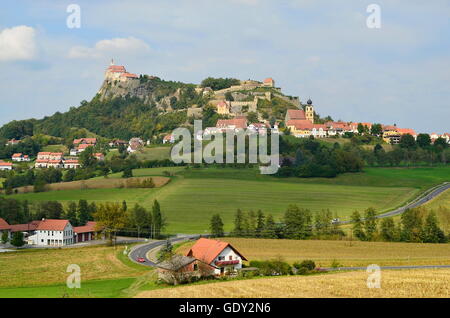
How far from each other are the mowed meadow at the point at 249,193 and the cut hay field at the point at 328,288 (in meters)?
30.6

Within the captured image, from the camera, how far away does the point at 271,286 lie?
2777 centimetres

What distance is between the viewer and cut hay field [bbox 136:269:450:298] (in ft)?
81.5

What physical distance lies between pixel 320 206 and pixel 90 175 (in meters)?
39.6

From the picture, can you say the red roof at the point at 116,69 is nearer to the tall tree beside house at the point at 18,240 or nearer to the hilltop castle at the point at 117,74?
the hilltop castle at the point at 117,74

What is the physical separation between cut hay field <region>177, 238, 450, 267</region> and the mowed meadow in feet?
36.3

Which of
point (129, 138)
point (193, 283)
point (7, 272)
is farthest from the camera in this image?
point (129, 138)

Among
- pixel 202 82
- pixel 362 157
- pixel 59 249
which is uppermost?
pixel 202 82

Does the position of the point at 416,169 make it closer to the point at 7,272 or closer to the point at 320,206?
the point at 320,206

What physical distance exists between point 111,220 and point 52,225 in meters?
7.15

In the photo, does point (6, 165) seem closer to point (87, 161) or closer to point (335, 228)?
point (87, 161)

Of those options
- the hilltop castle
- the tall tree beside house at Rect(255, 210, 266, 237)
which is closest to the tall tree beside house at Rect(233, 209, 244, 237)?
the tall tree beside house at Rect(255, 210, 266, 237)

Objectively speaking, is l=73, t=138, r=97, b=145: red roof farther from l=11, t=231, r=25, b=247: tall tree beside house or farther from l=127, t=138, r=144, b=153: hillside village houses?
l=11, t=231, r=25, b=247: tall tree beside house

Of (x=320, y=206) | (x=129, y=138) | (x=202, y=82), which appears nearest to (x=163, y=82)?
(x=202, y=82)

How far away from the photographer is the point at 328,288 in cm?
2652
